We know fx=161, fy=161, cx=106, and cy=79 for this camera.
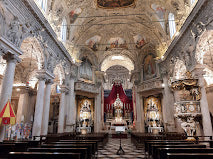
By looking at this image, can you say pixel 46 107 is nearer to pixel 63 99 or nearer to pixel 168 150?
pixel 63 99

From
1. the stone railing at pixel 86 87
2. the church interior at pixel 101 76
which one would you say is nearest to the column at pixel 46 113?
the church interior at pixel 101 76

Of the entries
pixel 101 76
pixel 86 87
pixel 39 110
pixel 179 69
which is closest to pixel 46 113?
pixel 39 110

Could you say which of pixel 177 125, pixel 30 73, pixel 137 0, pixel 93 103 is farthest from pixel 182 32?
pixel 30 73

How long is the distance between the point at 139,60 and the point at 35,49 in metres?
12.1

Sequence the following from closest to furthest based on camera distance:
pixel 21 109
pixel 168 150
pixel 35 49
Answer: pixel 168 150 < pixel 35 49 < pixel 21 109

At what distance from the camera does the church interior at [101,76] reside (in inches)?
248

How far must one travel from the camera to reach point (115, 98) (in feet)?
69.6

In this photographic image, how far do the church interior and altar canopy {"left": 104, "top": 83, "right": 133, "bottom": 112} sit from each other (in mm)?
134

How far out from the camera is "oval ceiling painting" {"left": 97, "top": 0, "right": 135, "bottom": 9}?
44.3 ft

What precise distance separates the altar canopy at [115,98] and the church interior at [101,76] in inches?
5.3

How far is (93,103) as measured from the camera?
A: 18234 millimetres

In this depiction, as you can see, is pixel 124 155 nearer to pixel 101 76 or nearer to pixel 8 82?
pixel 8 82

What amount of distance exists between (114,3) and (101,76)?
820cm

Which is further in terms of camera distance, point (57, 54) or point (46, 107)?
point (57, 54)
